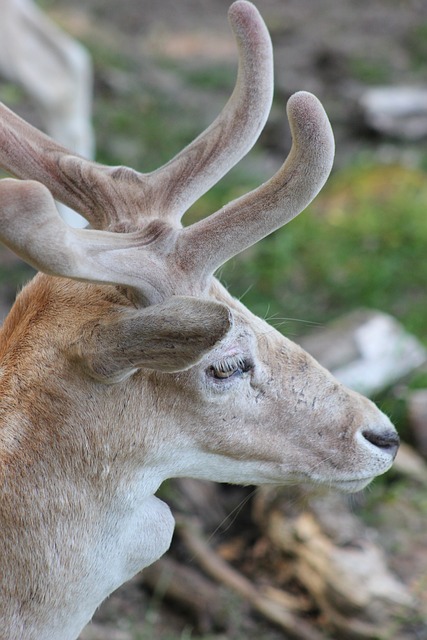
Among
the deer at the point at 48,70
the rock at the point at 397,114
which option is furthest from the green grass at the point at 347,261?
the deer at the point at 48,70

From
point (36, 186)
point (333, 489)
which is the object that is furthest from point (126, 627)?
point (36, 186)

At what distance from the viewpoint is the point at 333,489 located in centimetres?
305

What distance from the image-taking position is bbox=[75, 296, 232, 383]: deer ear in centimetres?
239

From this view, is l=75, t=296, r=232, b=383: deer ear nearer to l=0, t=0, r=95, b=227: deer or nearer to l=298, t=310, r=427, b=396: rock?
l=298, t=310, r=427, b=396: rock

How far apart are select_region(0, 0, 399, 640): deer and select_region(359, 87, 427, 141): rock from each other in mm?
7672

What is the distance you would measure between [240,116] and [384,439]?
1.13 meters

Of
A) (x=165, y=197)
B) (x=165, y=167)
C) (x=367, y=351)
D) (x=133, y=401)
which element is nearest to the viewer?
(x=133, y=401)

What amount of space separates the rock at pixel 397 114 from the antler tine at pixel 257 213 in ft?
25.6

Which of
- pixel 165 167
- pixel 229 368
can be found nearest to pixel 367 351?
pixel 165 167

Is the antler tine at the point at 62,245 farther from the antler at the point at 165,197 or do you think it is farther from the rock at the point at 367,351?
the rock at the point at 367,351

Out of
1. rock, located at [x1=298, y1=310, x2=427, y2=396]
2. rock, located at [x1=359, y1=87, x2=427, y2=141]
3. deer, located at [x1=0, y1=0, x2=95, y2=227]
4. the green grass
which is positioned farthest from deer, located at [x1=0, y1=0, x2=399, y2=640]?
rock, located at [x1=359, y1=87, x2=427, y2=141]

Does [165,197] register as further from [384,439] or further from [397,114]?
[397,114]

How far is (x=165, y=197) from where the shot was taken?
2.99m

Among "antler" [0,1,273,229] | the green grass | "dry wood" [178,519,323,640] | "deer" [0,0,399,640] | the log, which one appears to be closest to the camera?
"deer" [0,0,399,640]
